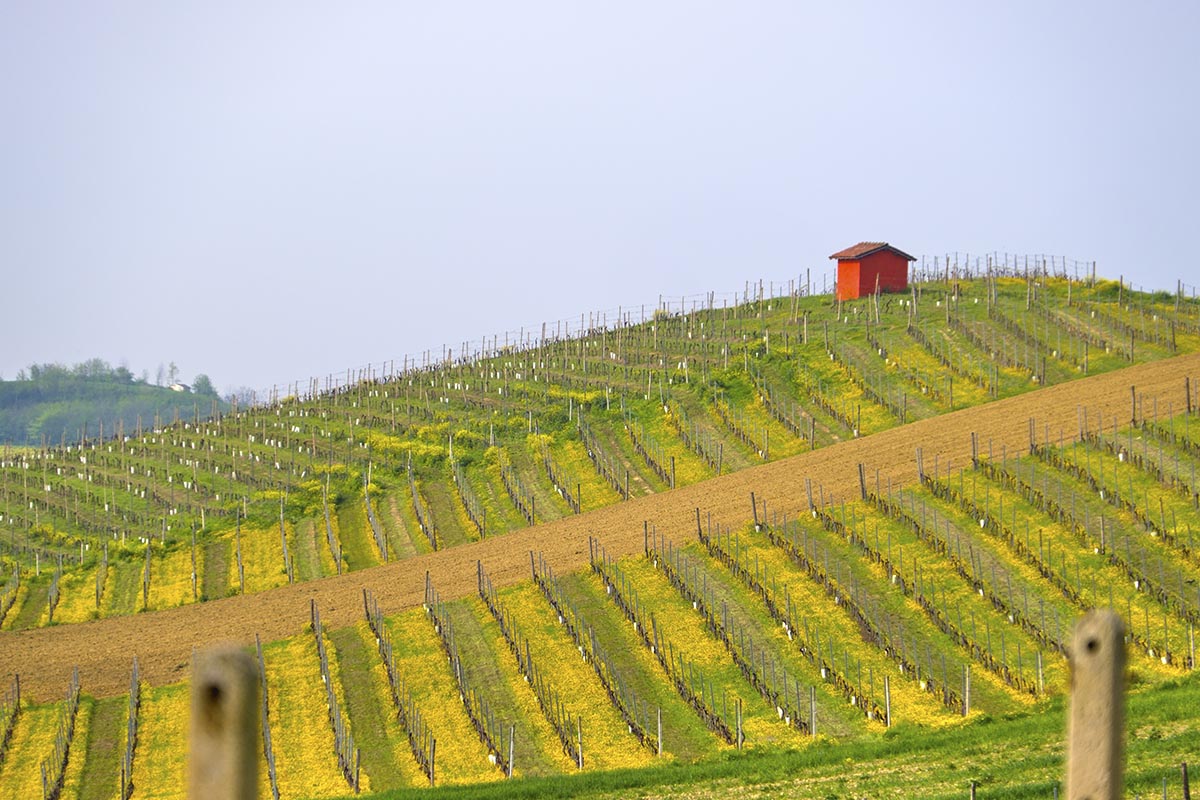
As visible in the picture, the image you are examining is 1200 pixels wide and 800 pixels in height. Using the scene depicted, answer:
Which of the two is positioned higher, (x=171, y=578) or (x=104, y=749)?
(x=171, y=578)

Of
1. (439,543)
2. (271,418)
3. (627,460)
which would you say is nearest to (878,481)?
(627,460)

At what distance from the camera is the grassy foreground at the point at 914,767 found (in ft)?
111

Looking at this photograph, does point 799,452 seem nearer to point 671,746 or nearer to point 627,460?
point 627,460

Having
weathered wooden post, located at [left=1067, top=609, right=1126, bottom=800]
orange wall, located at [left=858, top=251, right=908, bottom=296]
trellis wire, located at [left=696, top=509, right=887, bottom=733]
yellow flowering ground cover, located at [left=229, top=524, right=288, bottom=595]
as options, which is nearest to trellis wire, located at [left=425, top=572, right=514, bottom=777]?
trellis wire, located at [left=696, top=509, right=887, bottom=733]

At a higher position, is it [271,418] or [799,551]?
[271,418]

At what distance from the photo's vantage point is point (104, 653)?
62.1m

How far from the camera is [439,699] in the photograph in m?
52.9

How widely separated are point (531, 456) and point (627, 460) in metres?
5.94

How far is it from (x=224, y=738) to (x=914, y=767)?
35013 mm

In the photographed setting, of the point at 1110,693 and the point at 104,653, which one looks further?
the point at 104,653

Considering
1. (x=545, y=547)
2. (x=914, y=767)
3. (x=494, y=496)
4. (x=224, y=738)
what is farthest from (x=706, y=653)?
(x=224, y=738)

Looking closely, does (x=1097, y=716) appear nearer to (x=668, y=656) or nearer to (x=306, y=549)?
(x=668, y=656)

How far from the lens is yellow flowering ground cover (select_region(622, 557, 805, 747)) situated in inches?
1860

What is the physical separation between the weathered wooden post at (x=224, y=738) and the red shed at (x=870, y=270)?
102059 mm
